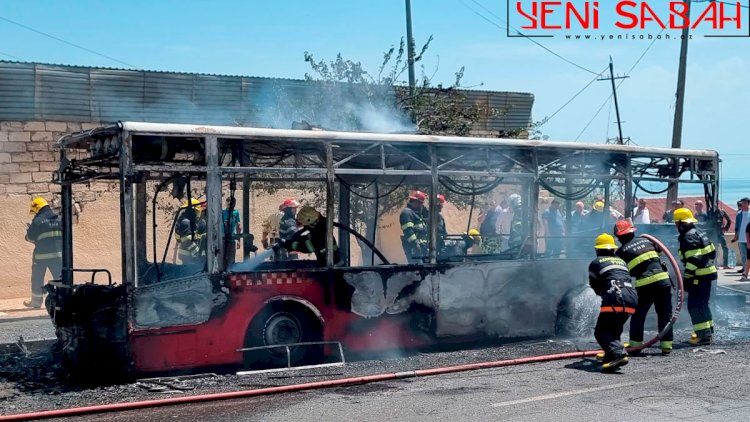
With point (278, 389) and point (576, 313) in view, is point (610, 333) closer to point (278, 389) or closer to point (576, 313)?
point (576, 313)

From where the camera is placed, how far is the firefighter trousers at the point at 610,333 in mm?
8992

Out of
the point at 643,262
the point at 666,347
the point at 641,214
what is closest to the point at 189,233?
the point at 643,262

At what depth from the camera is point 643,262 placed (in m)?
10.2

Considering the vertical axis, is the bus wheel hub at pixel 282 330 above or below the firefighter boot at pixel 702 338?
above

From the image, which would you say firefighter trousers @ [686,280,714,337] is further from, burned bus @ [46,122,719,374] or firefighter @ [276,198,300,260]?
firefighter @ [276,198,300,260]

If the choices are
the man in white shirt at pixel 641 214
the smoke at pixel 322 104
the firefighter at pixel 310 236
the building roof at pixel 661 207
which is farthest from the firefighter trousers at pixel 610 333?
the building roof at pixel 661 207

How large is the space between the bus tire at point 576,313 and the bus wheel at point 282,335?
352 cm

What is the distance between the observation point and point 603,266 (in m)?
9.54

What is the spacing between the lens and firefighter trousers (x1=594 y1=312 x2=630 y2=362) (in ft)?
29.5

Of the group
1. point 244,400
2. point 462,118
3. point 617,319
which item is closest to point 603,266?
Result: point 617,319

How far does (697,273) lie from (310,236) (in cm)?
489

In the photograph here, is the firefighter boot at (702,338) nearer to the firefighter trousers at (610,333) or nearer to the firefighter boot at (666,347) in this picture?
the firefighter boot at (666,347)

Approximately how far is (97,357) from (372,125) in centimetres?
617

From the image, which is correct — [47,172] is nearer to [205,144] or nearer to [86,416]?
[205,144]
